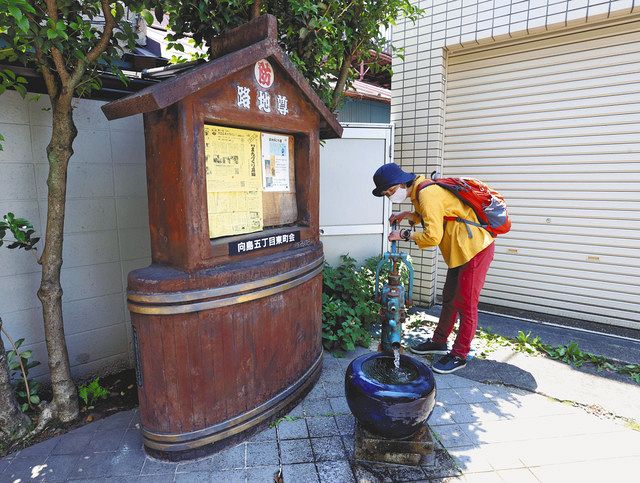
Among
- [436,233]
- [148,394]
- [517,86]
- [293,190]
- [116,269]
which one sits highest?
[517,86]

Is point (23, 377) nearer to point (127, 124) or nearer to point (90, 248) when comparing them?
point (90, 248)

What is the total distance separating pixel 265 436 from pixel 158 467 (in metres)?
0.85

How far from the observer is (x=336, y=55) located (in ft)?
16.4

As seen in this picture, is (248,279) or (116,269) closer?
(248,279)

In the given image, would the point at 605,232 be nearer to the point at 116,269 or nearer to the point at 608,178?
the point at 608,178

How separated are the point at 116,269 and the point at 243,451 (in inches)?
93.1

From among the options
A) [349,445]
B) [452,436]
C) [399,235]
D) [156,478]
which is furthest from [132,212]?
[452,436]

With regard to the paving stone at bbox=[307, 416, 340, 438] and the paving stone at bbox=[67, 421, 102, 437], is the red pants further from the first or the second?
the paving stone at bbox=[67, 421, 102, 437]

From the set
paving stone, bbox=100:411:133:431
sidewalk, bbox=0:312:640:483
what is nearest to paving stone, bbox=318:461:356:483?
sidewalk, bbox=0:312:640:483

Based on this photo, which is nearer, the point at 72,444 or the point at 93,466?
the point at 93,466

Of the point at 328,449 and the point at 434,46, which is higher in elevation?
the point at 434,46

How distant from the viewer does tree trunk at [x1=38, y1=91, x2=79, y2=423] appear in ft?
10.2

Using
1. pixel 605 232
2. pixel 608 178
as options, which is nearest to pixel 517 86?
pixel 608 178

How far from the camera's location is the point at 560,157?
5648 millimetres
